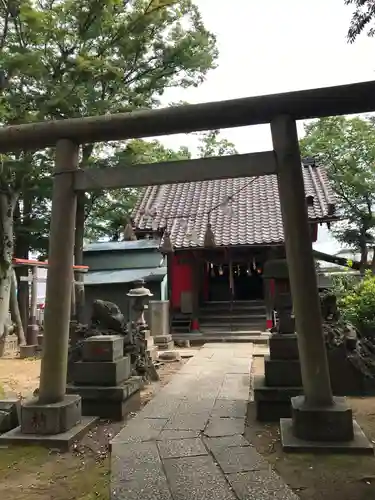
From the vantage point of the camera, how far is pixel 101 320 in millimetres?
6922

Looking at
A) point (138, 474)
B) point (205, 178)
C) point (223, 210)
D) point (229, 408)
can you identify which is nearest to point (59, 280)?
point (205, 178)

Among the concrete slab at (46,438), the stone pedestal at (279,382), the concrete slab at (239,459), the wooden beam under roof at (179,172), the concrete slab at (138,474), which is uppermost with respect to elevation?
the wooden beam under roof at (179,172)

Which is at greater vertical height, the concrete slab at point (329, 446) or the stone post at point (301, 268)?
the stone post at point (301, 268)

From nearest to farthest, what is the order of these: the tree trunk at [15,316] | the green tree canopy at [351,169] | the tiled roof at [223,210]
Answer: the tree trunk at [15,316] < the tiled roof at [223,210] < the green tree canopy at [351,169]

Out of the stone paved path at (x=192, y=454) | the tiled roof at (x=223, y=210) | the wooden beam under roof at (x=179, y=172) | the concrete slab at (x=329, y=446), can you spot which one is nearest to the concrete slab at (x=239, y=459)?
the stone paved path at (x=192, y=454)

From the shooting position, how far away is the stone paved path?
3234 mm

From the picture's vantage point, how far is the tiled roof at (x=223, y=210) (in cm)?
1442

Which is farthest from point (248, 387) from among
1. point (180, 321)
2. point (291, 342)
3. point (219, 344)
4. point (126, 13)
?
point (126, 13)

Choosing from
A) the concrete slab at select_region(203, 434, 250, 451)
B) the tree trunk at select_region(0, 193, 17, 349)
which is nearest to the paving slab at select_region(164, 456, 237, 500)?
the concrete slab at select_region(203, 434, 250, 451)

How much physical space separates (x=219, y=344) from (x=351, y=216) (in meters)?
12.5

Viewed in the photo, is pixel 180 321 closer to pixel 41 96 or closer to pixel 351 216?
pixel 41 96

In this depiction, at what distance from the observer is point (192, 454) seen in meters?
4.04

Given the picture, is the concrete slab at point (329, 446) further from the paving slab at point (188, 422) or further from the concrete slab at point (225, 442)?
the paving slab at point (188, 422)

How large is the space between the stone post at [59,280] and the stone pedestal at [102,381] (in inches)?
31.4
